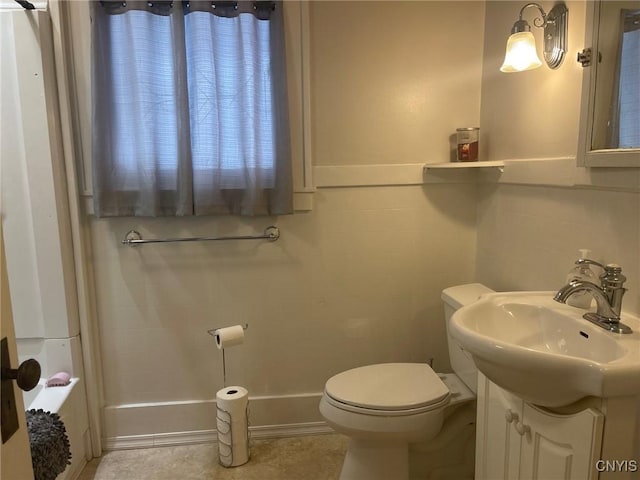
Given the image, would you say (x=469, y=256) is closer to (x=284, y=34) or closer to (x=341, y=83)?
(x=341, y=83)

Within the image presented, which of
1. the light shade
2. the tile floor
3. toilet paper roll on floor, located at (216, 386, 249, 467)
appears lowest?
the tile floor

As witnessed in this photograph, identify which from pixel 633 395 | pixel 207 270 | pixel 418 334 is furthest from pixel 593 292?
pixel 207 270

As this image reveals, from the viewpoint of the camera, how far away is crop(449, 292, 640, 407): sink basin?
0.99m

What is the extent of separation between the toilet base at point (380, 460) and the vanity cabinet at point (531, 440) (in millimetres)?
311

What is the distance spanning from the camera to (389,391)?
1.72 metres

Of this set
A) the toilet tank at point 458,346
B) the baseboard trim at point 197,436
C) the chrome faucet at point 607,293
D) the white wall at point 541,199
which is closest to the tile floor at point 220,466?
the baseboard trim at point 197,436

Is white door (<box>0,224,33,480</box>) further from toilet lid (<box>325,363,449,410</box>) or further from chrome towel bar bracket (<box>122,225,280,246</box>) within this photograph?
chrome towel bar bracket (<box>122,225,280,246</box>)

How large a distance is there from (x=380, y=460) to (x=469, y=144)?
1.35m

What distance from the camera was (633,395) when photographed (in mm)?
999

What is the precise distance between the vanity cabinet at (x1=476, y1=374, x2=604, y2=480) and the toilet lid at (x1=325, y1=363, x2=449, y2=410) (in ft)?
0.76

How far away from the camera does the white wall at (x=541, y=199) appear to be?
133 cm

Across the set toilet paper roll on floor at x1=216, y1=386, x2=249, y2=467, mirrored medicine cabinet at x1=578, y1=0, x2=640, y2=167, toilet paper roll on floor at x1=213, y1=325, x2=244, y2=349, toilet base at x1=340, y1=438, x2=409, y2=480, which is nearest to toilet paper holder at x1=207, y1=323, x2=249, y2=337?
toilet paper roll on floor at x1=213, y1=325, x2=244, y2=349

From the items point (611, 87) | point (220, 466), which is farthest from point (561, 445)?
A: point (220, 466)

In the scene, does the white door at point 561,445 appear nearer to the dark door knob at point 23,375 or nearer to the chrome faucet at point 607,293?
the chrome faucet at point 607,293
